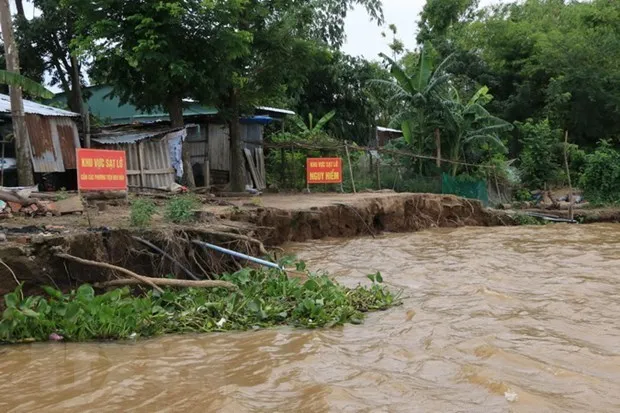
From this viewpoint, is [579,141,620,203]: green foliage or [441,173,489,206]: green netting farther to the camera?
[579,141,620,203]: green foliage

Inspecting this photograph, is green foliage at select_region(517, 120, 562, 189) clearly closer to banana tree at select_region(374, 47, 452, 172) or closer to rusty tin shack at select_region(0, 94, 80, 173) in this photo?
banana tree at select_region(374, 47, 452, 172)

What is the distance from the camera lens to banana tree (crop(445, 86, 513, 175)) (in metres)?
21.2

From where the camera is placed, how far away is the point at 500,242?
565 inches

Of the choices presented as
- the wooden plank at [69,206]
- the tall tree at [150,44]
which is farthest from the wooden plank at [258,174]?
the wooden plank at [69,206]

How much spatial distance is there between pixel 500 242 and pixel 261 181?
8.49m

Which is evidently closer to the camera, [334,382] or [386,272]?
[334,382]

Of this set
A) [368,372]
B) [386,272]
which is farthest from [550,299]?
[368,372]

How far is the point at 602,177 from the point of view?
21.3m

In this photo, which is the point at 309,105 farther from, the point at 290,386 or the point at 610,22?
the point at 290,386

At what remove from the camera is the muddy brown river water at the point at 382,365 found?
4355 millimetres

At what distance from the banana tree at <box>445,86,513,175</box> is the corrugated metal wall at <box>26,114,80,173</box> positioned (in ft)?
42.4

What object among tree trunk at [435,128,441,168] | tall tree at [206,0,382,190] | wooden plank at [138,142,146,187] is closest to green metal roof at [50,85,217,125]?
tall tree at [206,0,382,190]

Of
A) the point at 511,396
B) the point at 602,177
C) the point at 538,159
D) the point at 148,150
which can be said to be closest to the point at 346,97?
the point at 538,159

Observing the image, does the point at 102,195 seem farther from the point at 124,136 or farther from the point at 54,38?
the point at 54,38
